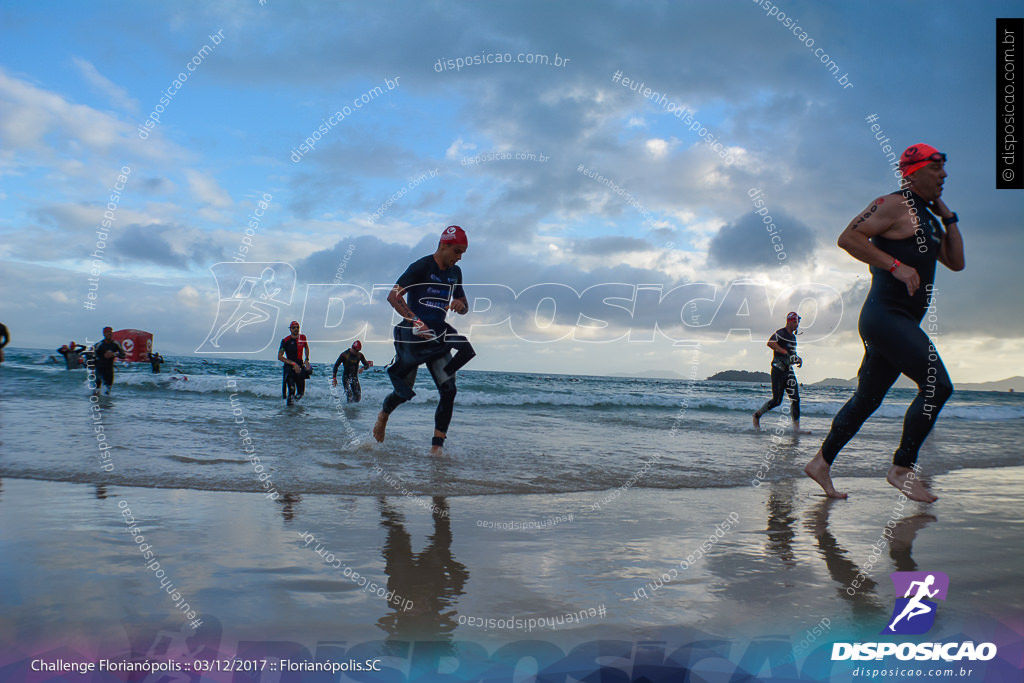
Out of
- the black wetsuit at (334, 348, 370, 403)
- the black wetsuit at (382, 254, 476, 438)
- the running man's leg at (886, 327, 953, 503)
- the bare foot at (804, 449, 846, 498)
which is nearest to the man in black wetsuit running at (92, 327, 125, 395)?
the black wetsuit at (334, 348, 370, 403)

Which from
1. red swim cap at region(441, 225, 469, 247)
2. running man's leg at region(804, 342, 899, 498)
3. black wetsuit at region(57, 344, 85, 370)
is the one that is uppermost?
red swim cap at region(441, 225, 469, 247)

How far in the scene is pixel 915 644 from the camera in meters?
1.89

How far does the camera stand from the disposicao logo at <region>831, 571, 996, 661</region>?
72.4 inches

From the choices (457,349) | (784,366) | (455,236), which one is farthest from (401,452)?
(784,366)

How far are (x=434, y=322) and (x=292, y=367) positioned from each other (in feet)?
29.0

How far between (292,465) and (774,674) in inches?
179

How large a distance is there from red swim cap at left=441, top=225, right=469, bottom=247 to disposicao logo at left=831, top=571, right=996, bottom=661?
454 centimetres

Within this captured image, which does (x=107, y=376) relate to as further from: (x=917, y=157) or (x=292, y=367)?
(x=917, y=157)

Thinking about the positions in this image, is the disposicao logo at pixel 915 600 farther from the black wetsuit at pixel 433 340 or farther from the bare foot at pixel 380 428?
the bare foot at pixel 380 428

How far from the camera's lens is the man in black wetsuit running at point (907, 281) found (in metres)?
3.76

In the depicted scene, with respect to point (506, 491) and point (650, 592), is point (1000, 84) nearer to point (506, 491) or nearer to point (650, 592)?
point (506, 491)

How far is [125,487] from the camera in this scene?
4145 mm

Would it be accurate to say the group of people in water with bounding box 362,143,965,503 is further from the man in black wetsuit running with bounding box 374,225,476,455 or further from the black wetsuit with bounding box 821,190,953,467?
the man in black wetsuit running with bounding box 374,225,476,455

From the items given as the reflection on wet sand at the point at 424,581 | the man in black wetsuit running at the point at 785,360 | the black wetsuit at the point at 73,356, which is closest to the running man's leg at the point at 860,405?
the reflection on wet sand at the point at 424,581
